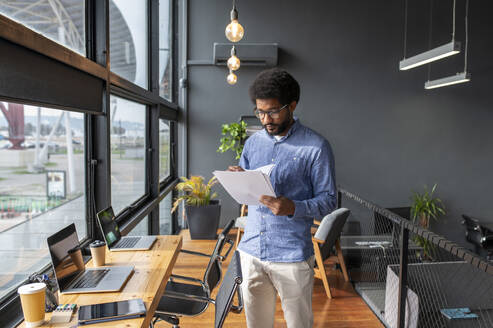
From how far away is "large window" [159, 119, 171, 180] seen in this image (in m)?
5.45

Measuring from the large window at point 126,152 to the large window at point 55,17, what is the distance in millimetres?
798

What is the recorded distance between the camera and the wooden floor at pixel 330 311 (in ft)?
10.6

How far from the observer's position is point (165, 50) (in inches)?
224

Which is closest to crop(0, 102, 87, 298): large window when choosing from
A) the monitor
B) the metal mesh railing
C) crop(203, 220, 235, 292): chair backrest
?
the monitor

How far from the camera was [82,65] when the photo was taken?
217 centimetres

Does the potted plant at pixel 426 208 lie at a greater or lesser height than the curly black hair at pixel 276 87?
lesser

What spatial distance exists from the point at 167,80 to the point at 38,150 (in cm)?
409

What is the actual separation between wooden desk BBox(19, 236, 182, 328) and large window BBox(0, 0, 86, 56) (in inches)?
50.1

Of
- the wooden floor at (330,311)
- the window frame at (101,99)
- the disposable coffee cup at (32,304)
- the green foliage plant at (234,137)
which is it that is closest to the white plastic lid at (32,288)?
the disposable coffee cup at (32,304)

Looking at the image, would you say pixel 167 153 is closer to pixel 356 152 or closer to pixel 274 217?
pixel 356 152

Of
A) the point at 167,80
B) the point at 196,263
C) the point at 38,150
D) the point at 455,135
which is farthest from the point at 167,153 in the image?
the point at 455,135

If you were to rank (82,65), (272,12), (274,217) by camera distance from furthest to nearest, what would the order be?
(272,12), (82,65), (274,217)

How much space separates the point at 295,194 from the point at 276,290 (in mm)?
459

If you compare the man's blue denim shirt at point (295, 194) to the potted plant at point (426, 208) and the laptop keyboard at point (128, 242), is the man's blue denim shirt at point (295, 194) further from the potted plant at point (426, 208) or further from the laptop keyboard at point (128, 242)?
the potted plant at point (426, 208)
